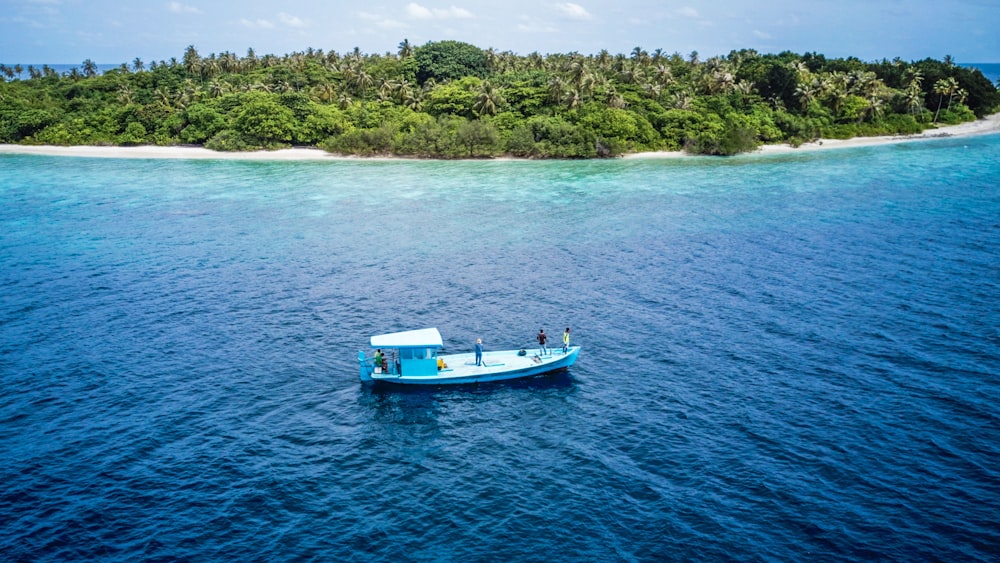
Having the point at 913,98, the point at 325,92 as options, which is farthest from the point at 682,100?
the point at 325,92

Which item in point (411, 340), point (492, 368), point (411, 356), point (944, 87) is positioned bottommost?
point (492, 368)

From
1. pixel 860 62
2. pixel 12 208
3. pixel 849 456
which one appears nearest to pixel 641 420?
pixel 849 456

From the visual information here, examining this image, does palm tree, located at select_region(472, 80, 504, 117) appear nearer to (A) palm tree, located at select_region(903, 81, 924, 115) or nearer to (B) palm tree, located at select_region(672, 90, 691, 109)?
(B) palm tree, located at select_region(672, 90, 691, 109)

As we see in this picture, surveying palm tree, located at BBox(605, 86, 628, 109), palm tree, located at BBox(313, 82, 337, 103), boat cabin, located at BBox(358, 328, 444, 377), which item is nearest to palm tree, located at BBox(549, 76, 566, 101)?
palm tree, located at BBox(605, 86, 628, 109)

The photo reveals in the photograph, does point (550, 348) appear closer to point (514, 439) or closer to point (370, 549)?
point (514, 439)

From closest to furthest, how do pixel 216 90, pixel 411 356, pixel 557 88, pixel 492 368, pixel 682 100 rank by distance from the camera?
1. pixel 411 356
2. pixel 492 368
3. pixel 557 88
4. pixel 682 100
5. pixel 216 90

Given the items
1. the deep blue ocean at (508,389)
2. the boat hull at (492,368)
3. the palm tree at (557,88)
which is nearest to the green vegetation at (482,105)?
the palm tree at (557,88)

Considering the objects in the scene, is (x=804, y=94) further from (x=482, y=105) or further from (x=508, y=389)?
(x=508, y=389)
